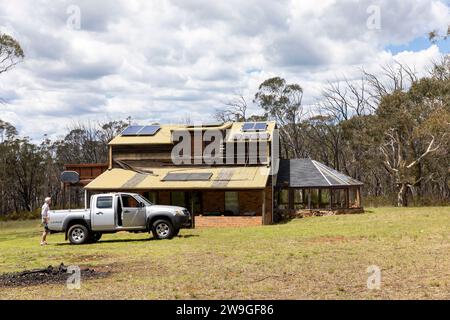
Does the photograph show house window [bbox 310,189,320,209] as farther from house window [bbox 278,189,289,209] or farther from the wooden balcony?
the wooden balcony

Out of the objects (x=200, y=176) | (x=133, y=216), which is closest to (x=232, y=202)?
(x=200, y=176)

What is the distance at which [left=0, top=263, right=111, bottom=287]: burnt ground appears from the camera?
40.2 ft

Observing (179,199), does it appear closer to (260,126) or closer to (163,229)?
(260,126)

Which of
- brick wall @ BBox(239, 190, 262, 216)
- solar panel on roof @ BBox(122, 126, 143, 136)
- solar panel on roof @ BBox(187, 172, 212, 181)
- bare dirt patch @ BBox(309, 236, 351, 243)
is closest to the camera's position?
bare dirt patch @ BBox(309, 236, 351, 243)

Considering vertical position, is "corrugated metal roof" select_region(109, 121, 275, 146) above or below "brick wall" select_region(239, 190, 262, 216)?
above

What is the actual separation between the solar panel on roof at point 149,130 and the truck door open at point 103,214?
17449 mm

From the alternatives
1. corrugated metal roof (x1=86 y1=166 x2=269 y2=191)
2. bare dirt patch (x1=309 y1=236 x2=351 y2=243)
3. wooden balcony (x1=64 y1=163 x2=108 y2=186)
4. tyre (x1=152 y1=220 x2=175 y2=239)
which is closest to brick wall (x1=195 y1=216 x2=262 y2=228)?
corrugated metal roof (x1=86 y1=166 x2=269 y2=191)

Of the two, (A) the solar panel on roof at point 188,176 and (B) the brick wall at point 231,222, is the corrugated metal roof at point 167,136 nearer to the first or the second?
(A) the solar panel on roof at point 188,176

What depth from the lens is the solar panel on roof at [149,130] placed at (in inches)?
1526

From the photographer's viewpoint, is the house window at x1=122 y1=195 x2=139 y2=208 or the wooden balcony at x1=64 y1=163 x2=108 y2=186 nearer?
the house window at x1=122 y1=195 x2=139 y2=208

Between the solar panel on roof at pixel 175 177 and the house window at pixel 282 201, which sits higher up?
the solar panel on roof at pixel 175 177

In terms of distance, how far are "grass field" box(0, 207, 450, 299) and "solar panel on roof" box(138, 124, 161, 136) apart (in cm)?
1776

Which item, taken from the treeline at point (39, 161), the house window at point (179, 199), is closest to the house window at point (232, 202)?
the house window at point (179, 199)

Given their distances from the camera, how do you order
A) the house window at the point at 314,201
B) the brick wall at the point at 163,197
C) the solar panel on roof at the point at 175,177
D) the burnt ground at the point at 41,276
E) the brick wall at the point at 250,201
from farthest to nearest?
the house window at the point at 314,201 < the brick wall at the point at 163,197 < the brick wall at the point at 250,201 < the solar panel on roof at the point at 175,177 < the burnt ground at the point at 41,276
